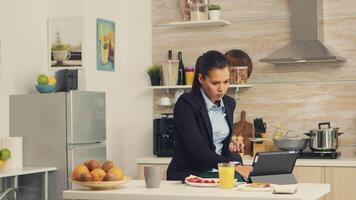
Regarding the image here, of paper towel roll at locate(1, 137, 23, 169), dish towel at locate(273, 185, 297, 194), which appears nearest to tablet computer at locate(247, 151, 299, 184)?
dish towel at locate(273, 185, 297, 194)

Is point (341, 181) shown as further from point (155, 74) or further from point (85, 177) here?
point (85, 177)

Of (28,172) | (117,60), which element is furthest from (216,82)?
(117,60)

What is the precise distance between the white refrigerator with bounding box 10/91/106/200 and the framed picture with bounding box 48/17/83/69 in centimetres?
40

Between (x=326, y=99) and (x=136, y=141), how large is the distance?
179 centimetres

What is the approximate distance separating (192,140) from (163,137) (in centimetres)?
236

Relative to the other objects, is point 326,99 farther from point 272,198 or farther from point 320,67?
point 272,198

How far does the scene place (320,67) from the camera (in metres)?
6.00

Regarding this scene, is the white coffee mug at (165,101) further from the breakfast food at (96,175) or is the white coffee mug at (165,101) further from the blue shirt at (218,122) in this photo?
the breakfast food at (96,175)

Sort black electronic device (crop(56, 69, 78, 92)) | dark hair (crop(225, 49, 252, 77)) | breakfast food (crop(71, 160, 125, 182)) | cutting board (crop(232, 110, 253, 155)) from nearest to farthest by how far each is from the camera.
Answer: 1. breakfast food (crop(71, 160, 125, 182))
2. black electronic device (crop(56, 69, 78, 92))
3. cutting board (crop(232, 110, 253, 155))
4. dark hair (crop(225, 49, 252, 77))

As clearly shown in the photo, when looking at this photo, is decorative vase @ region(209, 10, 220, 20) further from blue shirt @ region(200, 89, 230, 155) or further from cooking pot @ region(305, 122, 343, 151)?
blue shirt @ region(200, 89, 230, 155)

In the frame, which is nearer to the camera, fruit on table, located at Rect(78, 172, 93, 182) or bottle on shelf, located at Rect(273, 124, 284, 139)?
fruit on table, located at Rect(78, 172, 93, 182)

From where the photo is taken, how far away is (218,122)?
4055 mm

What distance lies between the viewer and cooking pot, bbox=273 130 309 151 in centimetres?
571

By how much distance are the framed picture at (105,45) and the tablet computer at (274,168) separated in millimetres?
2810
